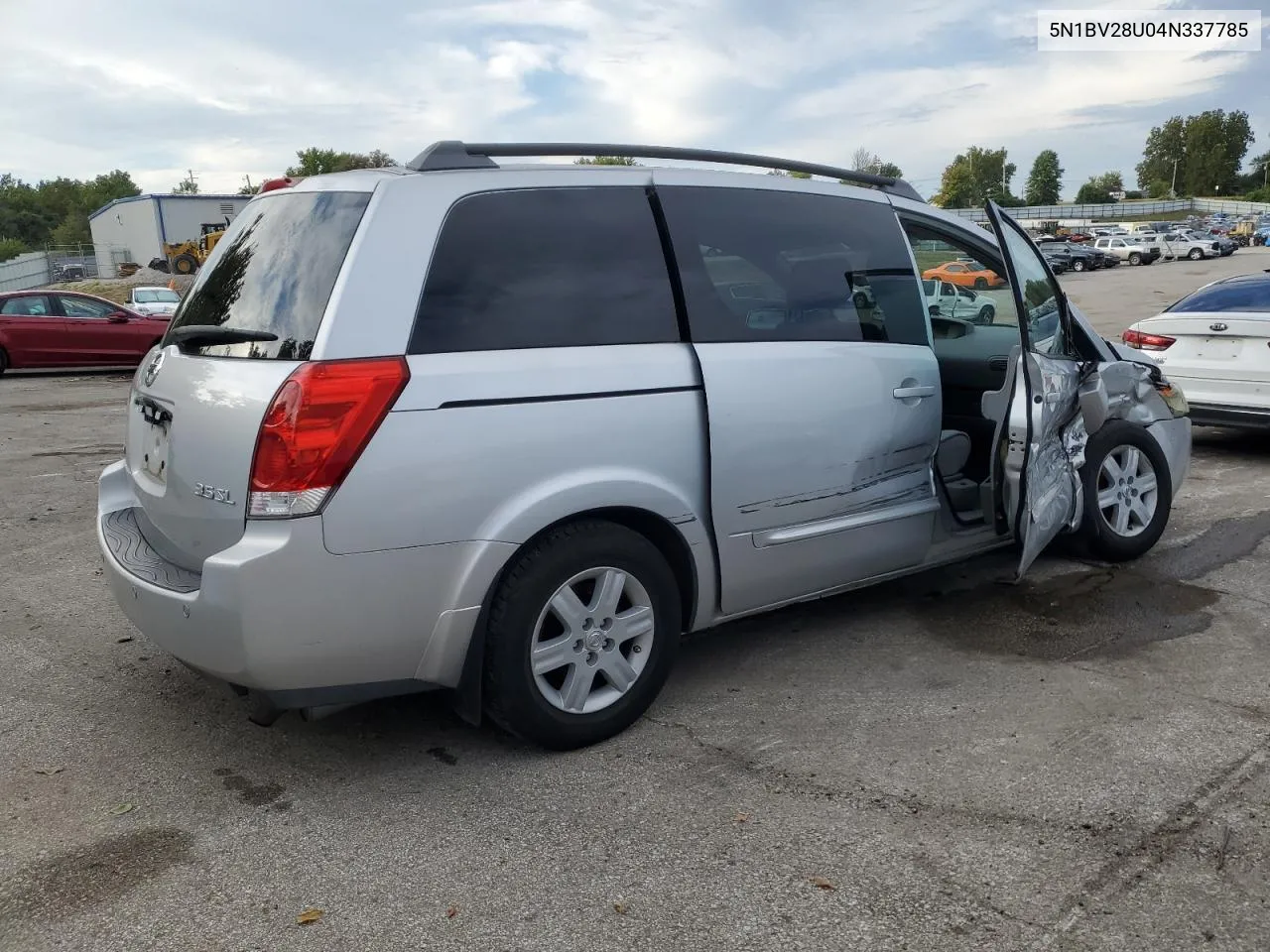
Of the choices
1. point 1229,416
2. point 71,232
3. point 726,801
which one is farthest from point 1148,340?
point 71,232

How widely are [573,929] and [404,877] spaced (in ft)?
1.68

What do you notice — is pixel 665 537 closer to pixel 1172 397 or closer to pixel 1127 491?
pixel 1127 491

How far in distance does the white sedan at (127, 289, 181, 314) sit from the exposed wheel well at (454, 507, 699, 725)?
808 inches

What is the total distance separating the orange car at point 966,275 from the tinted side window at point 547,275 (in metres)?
1.55

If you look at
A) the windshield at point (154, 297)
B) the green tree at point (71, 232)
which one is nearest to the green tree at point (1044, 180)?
the green tree at point (71, 232)

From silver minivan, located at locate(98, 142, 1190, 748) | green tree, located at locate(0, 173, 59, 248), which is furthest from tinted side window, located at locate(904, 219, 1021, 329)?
green tree, located at locate(0, 173, 59, 248)

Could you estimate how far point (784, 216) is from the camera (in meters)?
4.14

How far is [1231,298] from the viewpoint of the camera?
26.8ft

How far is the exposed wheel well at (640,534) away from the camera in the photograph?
3273 mm

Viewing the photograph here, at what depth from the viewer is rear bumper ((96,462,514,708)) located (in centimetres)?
297

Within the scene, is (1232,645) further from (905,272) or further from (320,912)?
(320,912)

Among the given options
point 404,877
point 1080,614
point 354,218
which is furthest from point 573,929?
point 1080,614

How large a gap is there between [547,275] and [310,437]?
0.95m

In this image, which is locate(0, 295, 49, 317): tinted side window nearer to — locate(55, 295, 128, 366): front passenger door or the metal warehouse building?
locate(55, 295, 128, 366): front passenger door
